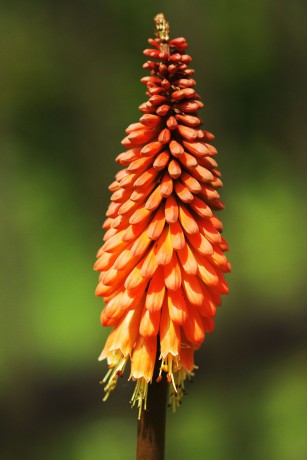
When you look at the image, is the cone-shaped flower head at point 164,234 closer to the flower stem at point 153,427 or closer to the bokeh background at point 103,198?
the flower stem at point 153,427

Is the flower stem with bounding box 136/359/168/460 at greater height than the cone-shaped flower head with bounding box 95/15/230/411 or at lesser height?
lesser

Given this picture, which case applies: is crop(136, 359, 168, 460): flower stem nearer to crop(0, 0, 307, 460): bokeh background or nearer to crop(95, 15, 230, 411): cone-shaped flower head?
crop(95, 15, 230, 411): cone-shaped flower head

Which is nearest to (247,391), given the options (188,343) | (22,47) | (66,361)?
(66,361)

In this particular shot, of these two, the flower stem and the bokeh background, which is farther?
the bokeh background

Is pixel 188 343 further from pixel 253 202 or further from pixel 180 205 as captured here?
pixel 253 202

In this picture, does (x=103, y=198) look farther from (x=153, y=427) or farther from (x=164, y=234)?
(x=153, y=427)

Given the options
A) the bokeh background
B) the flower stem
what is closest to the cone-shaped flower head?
the flower stem

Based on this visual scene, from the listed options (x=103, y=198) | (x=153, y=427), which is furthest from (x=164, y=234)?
(x=103, y=198)
